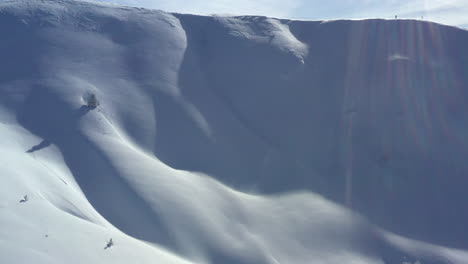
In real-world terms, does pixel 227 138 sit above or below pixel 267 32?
below

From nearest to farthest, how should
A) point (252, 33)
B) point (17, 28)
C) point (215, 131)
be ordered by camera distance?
point (215, 131) → point (17, 28) → point (252, 33)

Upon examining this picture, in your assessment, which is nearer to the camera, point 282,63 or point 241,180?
point 241,180

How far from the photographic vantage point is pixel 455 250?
14047 millimetres

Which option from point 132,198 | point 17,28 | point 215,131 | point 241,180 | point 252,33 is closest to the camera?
point 132,198

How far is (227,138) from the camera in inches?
658

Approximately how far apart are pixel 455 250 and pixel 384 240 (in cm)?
184

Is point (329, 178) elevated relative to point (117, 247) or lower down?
elevated

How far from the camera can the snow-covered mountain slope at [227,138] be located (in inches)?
471

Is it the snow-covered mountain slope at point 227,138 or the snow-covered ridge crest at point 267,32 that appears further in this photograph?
the snow-covered ridge crest at point 267,32

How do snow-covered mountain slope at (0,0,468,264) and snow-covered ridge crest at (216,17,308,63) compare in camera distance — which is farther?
snow-covered ridge crest at (216,17,308,63)

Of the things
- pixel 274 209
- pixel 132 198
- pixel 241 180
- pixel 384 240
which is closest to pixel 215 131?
pixel 241 180

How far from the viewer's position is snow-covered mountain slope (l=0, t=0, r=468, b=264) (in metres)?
12.0

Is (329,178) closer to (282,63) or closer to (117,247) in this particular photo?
(282,63)

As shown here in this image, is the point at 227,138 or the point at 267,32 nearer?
the point at 227,138
